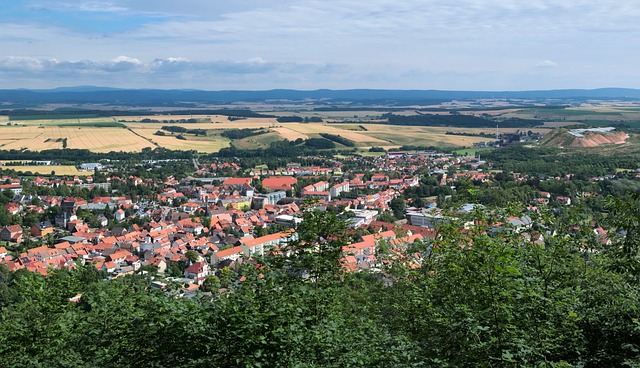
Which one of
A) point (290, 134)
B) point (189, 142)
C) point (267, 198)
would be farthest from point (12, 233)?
point (290, 134)

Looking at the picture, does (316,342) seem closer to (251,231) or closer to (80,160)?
(251,231)

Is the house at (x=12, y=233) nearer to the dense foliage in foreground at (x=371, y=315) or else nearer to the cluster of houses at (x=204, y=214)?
the cluster of houses at (x=204, y=214)

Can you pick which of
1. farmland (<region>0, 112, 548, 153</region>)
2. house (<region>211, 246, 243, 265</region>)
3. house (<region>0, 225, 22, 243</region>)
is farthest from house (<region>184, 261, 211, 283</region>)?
farmland (<region>0, 112, 548, 153</region>)

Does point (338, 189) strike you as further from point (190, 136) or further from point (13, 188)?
point (190, 136)

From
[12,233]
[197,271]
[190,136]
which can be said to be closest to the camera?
[197,271]

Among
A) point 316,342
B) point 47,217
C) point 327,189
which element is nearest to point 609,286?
point 316,342

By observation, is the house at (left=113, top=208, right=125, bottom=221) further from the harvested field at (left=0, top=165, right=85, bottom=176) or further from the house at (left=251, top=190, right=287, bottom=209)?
the harvested field at (left=0, top=165, right=85, bottom=176)
